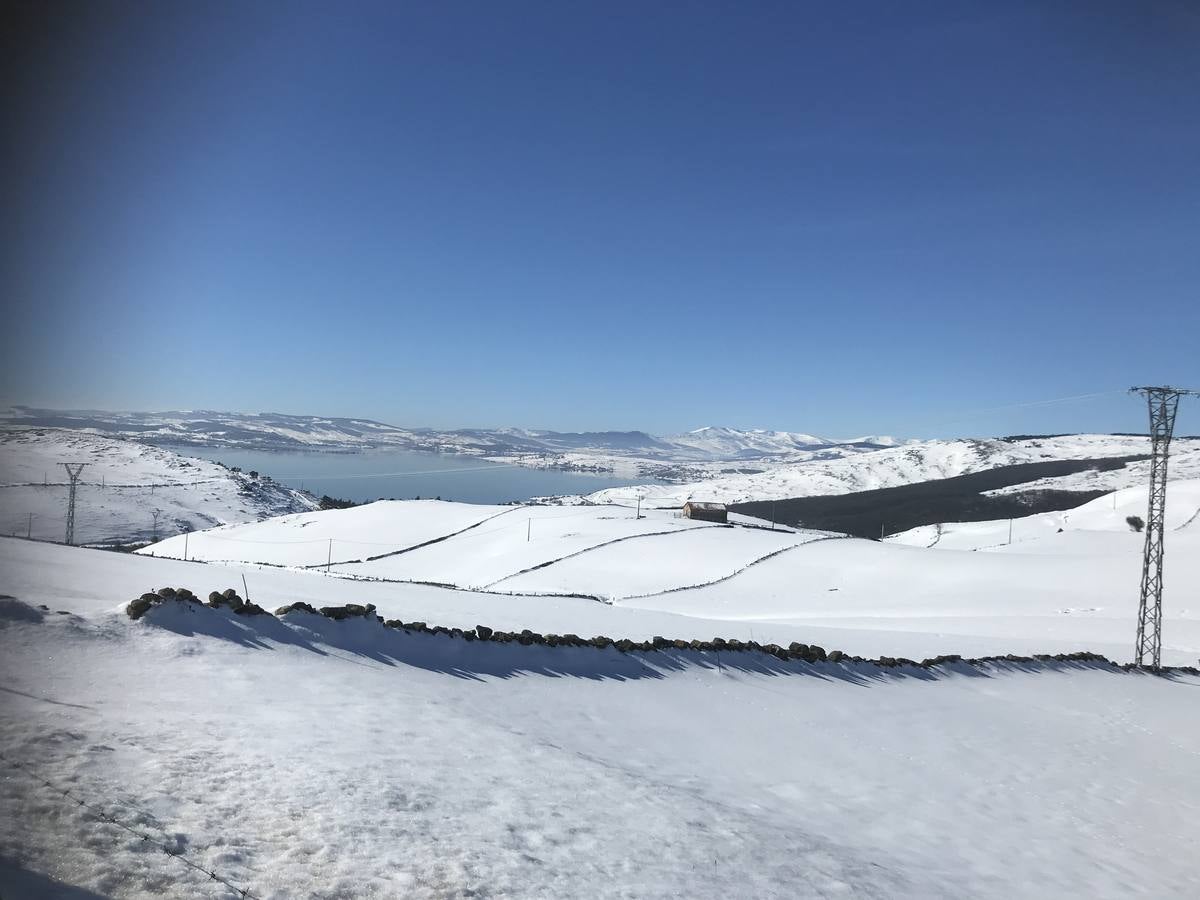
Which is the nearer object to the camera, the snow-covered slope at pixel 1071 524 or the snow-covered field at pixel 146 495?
the snow-covered slope at pixel 1071 524

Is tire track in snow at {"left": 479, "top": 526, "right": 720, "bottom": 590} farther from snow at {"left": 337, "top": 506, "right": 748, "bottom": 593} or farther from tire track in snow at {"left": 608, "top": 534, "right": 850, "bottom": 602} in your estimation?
tire track in snow at {"left": 608, "top": 534, "right": 850, "bottom": 602}

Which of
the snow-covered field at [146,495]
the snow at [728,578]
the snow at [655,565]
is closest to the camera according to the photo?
the snow at [728,578]

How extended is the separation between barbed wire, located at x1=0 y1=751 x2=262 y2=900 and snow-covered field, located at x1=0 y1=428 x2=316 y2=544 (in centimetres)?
6156

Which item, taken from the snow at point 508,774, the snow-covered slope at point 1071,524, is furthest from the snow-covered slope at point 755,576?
the snow-covered slope at point 1071,524

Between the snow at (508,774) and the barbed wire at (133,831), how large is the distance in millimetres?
60

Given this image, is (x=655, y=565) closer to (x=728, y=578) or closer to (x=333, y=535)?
(x=728, y=578)

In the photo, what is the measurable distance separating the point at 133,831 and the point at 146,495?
110m

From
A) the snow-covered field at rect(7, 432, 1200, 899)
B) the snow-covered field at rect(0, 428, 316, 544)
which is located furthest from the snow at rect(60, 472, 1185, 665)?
the snow-covered field at rect(0, 428, 316, 544)

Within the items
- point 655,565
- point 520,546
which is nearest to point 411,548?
point 520,546

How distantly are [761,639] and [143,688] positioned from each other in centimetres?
1901

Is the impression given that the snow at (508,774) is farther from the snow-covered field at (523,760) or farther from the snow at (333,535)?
the snow at (333,535)

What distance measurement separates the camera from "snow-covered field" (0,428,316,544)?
3086 inches

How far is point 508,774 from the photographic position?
7.58m

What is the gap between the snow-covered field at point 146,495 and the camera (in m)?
78.4
